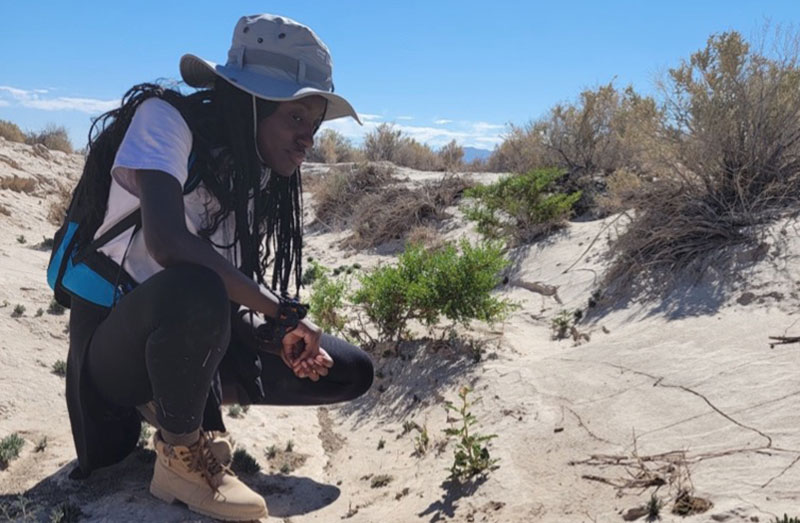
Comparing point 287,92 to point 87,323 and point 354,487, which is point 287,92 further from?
point 354,487

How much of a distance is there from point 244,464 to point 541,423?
1.33m

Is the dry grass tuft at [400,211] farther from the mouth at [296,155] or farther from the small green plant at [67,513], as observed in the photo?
the small green plant at [67,513]

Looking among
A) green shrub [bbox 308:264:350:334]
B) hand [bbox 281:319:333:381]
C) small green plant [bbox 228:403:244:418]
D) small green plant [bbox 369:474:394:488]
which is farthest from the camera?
green shrub [bbox 308:264:350:334]

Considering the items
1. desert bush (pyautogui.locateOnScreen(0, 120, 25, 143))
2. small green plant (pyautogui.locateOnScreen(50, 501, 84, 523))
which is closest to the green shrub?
small green plant (pyautogui.locateOnScreen(50, 501, 84, 523))

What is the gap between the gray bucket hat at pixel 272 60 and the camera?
2.42 meters

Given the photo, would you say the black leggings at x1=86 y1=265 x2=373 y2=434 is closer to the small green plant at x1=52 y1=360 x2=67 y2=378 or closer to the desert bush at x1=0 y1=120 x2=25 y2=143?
the small green plant at x1=52 y1=360 x2=67 y2=378

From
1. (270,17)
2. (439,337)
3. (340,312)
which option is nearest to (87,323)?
(270,17)

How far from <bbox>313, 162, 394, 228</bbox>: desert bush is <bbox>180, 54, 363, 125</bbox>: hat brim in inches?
316

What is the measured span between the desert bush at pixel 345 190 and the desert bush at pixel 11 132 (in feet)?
30.3

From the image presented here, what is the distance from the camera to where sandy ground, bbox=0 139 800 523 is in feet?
8.30

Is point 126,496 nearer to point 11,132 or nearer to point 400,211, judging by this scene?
point 400,211

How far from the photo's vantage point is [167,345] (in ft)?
7.43

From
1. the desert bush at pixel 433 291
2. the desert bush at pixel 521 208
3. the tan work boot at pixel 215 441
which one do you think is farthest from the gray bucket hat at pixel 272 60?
the desert bush at pixel 521 208

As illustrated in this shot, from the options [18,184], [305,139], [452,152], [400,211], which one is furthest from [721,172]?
[452,152]
